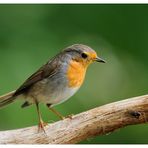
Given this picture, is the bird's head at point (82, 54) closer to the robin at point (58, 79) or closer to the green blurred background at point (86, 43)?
the robin at point (58, 79)

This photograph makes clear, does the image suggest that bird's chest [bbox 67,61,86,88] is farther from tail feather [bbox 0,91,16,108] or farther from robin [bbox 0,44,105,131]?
tail feather [bbox 0,91,16,108]

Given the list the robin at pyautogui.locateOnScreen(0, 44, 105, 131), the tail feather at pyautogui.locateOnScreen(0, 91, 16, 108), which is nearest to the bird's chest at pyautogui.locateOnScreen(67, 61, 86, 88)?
the robin at pyautogui.locateOnScreen(0, 44, 105, 131)

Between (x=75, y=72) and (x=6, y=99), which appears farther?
(x=6, y=99)

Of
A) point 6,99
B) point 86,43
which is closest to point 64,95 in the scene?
point 6,99

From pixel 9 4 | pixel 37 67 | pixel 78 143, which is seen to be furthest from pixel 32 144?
pixel 9 4

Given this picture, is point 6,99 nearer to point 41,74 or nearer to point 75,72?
point 41,74

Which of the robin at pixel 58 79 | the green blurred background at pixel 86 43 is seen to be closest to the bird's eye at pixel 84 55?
the robin at pixel 58 79

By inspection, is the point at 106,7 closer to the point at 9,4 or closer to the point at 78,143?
the point at 9,4
